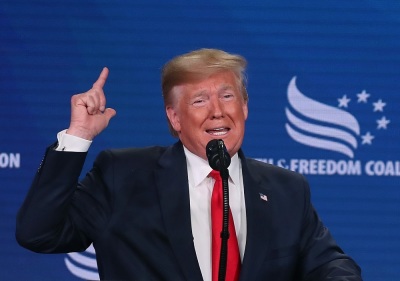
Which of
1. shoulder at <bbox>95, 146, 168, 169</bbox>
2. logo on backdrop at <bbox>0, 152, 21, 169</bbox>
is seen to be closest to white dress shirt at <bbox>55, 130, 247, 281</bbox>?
shoulder at <bbox>95, 146, 168, 169</bbox>

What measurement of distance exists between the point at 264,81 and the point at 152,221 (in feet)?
4.47

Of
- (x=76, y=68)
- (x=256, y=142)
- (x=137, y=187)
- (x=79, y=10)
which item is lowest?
(x=137, y=187)

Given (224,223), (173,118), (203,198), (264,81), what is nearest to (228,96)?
(173,118)

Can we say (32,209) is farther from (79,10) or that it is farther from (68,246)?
(79,10)

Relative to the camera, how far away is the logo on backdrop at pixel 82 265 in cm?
385

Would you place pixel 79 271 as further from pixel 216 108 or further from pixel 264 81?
pixel 216 108

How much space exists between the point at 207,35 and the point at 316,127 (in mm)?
580

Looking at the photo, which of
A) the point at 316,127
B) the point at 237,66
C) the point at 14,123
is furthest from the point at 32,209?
the point at 316,127

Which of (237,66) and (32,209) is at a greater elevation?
(237,66)

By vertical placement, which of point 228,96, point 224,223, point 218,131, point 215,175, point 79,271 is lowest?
point 79,271

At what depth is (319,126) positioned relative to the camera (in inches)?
148

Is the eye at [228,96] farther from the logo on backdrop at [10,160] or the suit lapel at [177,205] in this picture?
the logo on backdrop at [10,160]

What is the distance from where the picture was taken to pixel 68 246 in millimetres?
2537

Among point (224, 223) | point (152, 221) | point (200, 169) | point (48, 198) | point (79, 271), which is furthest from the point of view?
point (79, 271)
